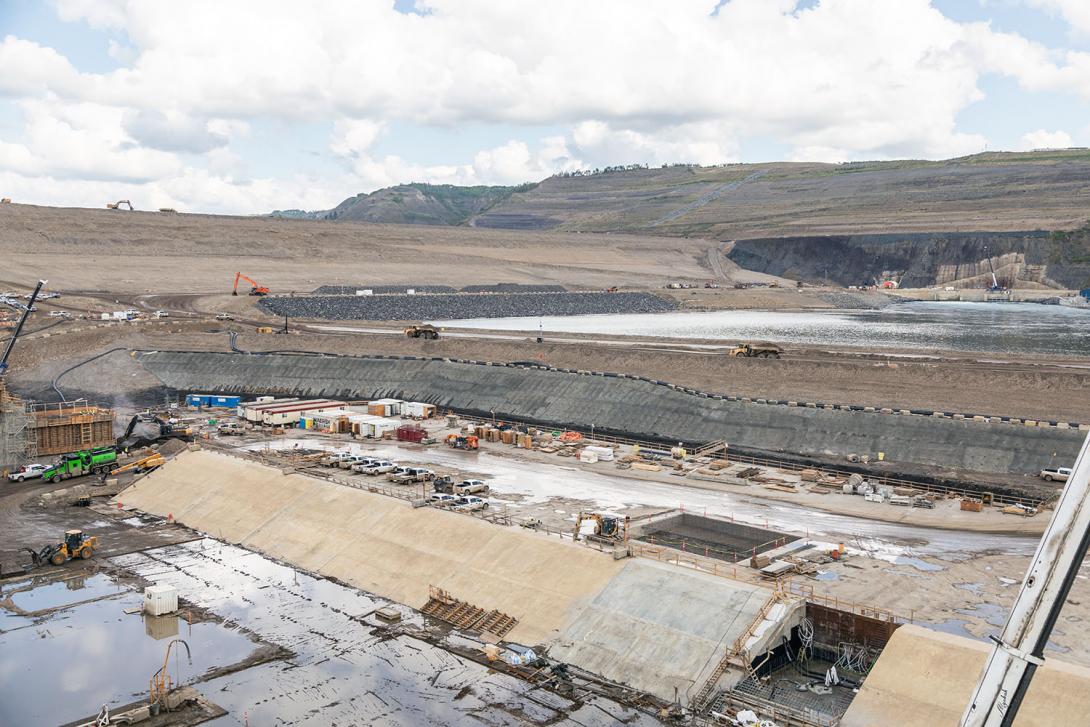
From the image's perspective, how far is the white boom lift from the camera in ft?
39.2

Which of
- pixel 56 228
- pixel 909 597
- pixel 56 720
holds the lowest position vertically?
pixel 56 720

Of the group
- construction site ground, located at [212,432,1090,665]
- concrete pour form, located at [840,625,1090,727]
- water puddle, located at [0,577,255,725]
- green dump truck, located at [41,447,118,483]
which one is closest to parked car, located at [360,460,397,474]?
construction site ground, located at [212,432,1090,665]

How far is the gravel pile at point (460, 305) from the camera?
13662 cm

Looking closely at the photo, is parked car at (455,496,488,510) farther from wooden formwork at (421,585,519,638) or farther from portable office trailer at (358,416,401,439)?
portable office trailer at (358,416,401,439)

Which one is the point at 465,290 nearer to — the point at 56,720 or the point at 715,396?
the point at 715,396

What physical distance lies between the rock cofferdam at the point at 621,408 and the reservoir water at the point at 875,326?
38280 mm

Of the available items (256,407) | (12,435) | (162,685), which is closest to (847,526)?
(162,685)

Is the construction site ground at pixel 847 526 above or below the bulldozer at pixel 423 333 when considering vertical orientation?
below

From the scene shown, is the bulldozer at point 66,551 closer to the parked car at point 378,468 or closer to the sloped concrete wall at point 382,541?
the sloped concrete wall at point 382,541

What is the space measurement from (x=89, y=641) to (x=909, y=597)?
98.6 ft

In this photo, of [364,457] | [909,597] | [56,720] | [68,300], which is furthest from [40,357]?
[909,597]

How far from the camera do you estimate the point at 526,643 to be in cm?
3247

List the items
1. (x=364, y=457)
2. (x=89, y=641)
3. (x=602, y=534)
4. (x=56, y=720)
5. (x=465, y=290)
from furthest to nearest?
(x=465, y=290), (x=364, y=457), (x=602, y=534), (x=89, y=641), (x=56, y=720)

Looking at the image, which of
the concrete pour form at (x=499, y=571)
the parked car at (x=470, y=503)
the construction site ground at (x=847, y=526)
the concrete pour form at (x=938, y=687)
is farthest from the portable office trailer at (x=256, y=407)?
the concrete pour form at (x=938, y=687)
